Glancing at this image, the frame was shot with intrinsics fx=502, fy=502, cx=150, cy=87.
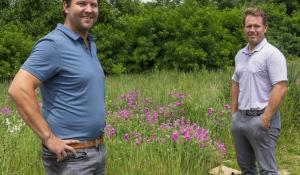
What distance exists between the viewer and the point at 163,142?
215 inches

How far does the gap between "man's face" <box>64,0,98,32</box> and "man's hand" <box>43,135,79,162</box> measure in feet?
2.28

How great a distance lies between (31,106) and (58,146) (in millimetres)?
273

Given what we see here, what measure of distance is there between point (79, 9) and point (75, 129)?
2.37 ft

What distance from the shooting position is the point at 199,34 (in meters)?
16.2

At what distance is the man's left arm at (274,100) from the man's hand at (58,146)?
79.0 inches

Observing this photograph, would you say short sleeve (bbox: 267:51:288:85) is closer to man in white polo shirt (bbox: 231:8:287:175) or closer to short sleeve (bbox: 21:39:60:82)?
man in white polo shirt (bbox: 231:8:287:175)

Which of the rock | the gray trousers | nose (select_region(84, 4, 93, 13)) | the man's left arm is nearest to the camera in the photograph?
nose (select_region(84, 4, 93, 13))

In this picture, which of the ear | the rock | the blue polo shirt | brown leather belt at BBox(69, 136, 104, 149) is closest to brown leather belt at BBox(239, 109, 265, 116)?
the rock

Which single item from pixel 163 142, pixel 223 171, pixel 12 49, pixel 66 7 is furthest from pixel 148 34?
pixel 66 7

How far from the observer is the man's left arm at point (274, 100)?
13.9 feet

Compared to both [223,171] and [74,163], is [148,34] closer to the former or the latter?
[223,171]

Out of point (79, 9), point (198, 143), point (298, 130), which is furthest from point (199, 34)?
point (79, 9)

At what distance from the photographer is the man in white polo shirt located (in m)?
4.28

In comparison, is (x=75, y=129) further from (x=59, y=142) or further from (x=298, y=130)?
(x=298, y=130)
